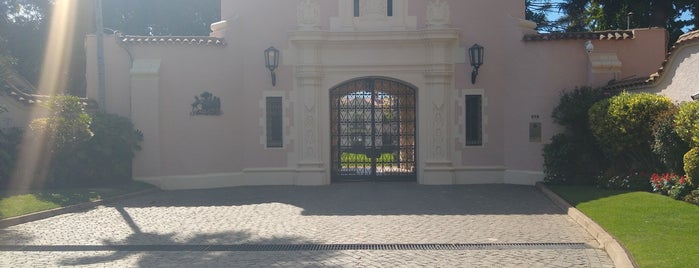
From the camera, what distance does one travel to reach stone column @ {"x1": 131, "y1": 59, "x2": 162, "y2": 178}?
14547 millimetres

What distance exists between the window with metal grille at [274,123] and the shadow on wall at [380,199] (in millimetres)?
1214

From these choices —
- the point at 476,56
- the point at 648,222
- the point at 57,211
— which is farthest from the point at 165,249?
the point at 476,56

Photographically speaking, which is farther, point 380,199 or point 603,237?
point 380,199

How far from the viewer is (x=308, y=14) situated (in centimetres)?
1516

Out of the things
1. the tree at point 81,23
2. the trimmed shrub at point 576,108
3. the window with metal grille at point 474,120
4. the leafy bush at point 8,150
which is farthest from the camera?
the tree at point 81,23

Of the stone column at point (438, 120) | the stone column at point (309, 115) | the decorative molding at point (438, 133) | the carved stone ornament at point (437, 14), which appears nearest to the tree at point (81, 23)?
the stone column at point (309, 115)

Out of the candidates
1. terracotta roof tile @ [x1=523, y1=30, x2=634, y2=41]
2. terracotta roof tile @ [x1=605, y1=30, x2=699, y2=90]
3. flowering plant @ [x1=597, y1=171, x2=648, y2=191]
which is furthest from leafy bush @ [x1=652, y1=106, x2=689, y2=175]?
terracotta roof tile @ [x1=523, y1=30, x2=634, y2=41]

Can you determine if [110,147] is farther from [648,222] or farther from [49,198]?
[648,222]

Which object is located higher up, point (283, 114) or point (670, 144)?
point (283, 114)

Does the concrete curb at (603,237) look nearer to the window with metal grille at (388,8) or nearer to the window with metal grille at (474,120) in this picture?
the window with metal grille at (474,120)

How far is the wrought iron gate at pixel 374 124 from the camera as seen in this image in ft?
51.1

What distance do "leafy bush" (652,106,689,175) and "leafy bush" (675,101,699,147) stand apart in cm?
42

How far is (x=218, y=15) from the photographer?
31438mm

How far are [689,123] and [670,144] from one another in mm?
978
